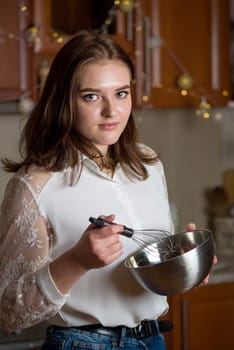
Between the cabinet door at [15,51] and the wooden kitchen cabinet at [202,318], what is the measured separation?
0.75 meters

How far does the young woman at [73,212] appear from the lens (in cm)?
124

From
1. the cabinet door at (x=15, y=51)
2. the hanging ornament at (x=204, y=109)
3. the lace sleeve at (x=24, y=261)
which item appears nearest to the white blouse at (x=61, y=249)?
the lace sleeve at (x=24, y=261)

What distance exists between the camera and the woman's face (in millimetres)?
1270

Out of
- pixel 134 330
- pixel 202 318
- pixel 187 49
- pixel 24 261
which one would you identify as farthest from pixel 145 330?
pixel 187 49

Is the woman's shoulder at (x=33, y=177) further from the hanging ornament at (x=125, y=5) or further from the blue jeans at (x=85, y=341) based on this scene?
the hanging ornament at (x=125, y=5)

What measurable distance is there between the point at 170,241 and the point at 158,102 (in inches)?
46.7

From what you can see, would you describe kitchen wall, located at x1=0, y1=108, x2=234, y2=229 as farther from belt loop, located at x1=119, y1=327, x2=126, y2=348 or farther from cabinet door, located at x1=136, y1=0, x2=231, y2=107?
belt loop, located at x1=119, y1=327, x2=126, y2=348

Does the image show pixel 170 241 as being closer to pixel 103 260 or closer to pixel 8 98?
pixel 103 260

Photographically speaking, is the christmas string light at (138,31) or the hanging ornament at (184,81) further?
the hanging ornament at (184,81)

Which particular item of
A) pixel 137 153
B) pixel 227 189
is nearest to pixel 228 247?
pixel 227 189

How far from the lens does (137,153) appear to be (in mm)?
1443

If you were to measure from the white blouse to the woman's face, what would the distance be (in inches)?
2.5

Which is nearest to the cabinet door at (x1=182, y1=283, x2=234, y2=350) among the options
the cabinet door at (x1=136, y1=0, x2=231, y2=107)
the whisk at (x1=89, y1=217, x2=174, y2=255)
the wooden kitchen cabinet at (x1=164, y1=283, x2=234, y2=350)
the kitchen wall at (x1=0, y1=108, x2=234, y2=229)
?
the wooden kitchen cabinet at (x1=164, y1=283, x2=234, y2=350)

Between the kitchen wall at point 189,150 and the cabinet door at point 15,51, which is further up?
the cabinet door at point 15,51
